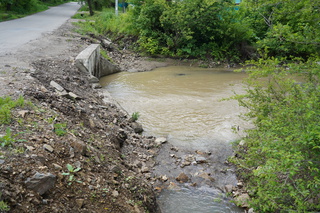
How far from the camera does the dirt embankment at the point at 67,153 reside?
9.56ft

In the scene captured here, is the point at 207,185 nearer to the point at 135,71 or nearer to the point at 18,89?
the point at 18,89

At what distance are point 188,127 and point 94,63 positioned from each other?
6207mm

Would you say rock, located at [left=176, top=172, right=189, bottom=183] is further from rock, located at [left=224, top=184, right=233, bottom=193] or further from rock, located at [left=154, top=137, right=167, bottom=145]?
rock, located at [left=154, top=137, right=167, bottom=145]

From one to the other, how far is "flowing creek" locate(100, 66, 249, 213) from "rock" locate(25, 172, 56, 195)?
6.73 feet

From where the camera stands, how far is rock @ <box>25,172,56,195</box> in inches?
113

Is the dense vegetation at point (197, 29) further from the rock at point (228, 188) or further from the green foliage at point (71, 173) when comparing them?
the green foliage at point (71, 173)

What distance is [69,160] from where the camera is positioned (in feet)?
12.0

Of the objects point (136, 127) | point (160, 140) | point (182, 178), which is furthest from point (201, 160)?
point (136, 127)

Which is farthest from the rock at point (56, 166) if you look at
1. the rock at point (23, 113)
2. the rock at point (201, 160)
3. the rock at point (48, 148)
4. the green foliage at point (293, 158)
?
the rock at point (201, 160)

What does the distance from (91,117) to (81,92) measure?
195 cm

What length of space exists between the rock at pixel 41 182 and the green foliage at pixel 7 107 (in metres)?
1.32

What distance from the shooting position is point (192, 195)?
482cm

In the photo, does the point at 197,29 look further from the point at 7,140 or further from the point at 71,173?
the point at 7,140

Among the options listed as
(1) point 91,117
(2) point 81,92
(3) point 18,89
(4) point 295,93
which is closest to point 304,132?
(4) point 295,93
